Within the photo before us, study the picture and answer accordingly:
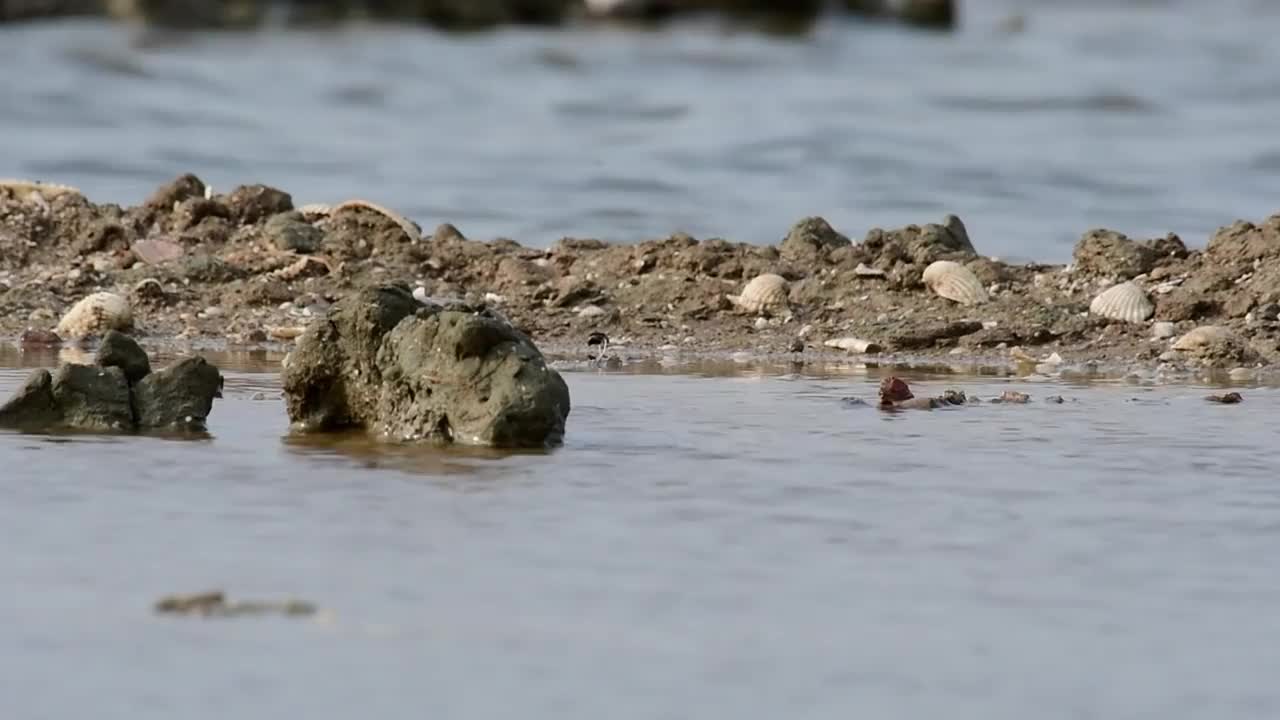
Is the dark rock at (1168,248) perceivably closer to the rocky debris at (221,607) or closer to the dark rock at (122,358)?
the dark rock at (122,358)

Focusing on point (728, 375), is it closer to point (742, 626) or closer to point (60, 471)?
point (60, 471)

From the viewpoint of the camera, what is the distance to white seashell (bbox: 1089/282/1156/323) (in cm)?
1059

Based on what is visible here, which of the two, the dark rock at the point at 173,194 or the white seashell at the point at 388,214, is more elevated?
the dark rock at the point at 173,194

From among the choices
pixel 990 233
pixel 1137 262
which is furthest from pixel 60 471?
pixel 990 233

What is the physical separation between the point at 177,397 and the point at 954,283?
461 centimetres

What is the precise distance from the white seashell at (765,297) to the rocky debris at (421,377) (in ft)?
12.2

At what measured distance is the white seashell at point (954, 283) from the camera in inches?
432

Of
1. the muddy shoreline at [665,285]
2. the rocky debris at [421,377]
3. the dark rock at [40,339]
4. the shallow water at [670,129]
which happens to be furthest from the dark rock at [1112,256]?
the dark rock at [40,339]

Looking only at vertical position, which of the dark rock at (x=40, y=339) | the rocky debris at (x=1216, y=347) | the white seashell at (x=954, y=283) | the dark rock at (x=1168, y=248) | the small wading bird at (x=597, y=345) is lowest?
the dark rock at (x=40, y=339)

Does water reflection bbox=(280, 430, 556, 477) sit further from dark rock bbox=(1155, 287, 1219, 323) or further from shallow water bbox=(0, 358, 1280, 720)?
dark rock bbox=(1155, 287, 1219, 323)

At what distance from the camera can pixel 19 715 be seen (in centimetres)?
409

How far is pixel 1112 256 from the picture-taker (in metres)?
11.2

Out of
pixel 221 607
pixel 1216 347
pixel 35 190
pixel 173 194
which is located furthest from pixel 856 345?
pixel 221 607

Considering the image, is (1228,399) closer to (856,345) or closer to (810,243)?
(856,345)
